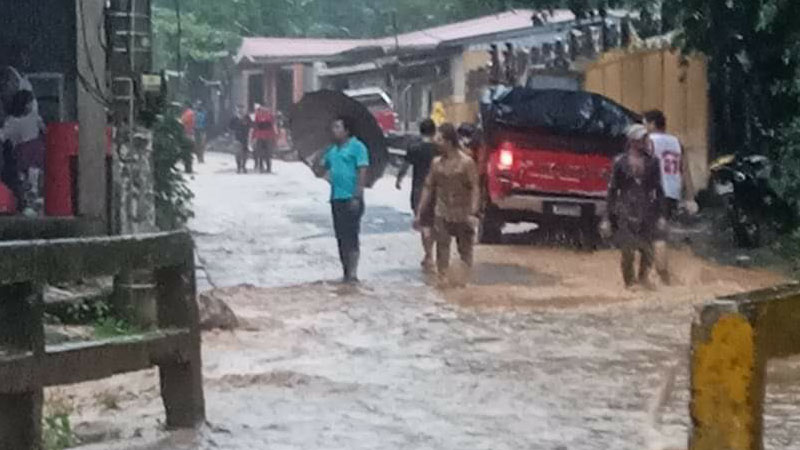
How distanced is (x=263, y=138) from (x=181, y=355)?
109ft

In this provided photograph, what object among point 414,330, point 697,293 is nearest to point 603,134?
point 697,293

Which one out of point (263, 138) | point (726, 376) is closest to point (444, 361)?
point (726, 376)

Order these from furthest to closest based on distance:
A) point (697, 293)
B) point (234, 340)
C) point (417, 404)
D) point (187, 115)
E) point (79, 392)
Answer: point (187, 115) < point (697, 293) < point (234, 340) < point (79, 392) < point (417, 404)

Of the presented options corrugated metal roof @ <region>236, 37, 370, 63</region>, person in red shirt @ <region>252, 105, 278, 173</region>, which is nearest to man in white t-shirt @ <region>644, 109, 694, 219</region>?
person in red shirt @ <region>252, 105, 278, 173</region>

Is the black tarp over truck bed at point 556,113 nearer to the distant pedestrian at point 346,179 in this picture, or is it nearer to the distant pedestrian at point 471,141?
the distant pedestrian at point 471,141

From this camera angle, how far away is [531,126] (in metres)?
20.6

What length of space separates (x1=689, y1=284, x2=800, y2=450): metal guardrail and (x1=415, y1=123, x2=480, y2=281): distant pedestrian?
470 inches

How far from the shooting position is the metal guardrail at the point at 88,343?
23.4 feet

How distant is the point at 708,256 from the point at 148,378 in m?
10.2

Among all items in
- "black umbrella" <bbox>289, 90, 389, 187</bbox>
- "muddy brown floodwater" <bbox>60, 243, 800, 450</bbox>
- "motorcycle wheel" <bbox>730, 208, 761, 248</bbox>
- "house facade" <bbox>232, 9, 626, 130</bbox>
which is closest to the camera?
"muddy brown floodwater" <bbox>60, 243, 800, 450</bbox>

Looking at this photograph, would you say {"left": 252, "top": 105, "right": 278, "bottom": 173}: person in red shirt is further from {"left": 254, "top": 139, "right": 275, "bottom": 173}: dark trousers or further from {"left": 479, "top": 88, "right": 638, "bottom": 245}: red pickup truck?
{"left": 479, "top": 88, "right": 638, "bottom": 245}: red pickup truck

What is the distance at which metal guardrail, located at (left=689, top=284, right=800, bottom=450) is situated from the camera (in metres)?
4.22

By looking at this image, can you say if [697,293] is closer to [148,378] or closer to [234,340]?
[234,340]

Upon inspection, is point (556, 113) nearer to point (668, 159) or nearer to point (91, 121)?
point (668, 159)
